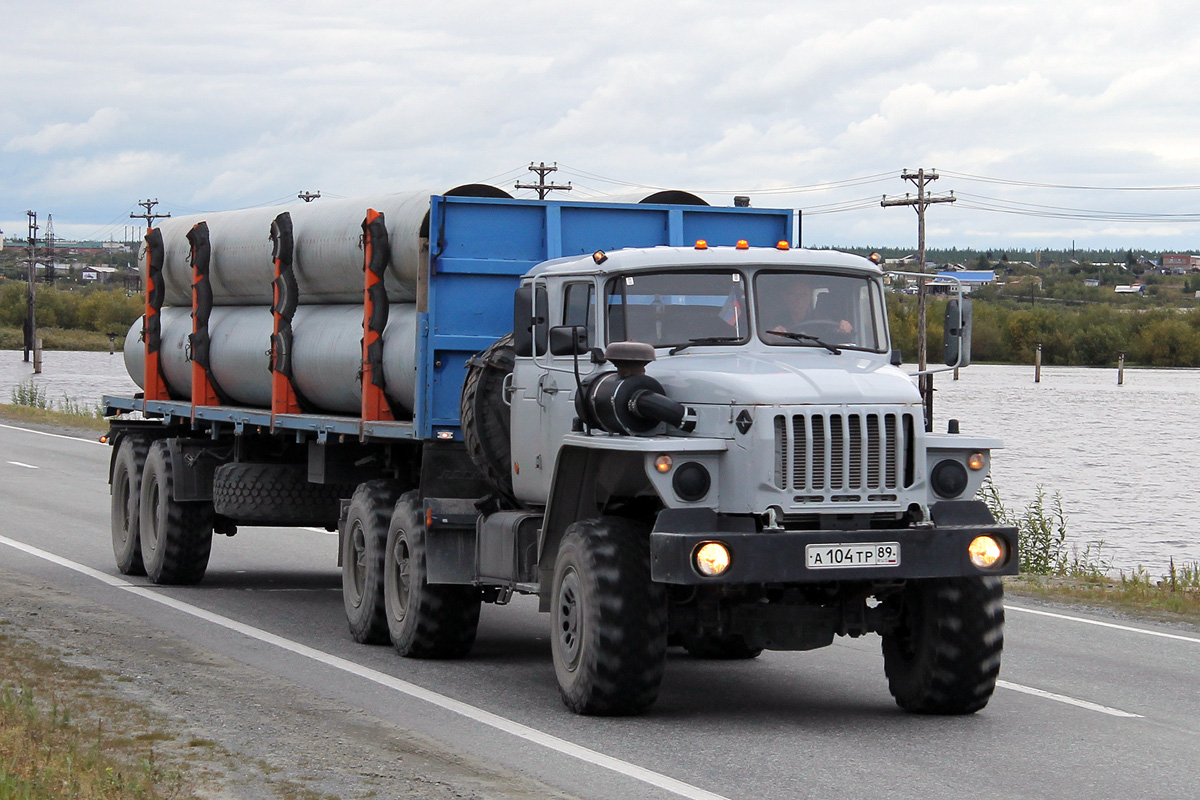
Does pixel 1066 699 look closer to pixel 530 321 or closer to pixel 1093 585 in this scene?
pixel 530 321

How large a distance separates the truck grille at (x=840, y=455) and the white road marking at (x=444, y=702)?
168 cm

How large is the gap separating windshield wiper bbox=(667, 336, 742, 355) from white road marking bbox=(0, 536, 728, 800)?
2252 millimetres

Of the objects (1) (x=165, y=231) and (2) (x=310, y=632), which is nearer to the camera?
(2) (x=310, y=632)

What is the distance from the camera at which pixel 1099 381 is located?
109438 mm

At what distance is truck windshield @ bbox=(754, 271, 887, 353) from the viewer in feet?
32.6

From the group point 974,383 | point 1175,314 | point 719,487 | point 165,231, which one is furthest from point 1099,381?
point 719,487

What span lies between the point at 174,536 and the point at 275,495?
4.65ft

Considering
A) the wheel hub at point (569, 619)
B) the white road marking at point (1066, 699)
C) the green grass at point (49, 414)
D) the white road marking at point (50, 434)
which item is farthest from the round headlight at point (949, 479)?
the green grass at point (49, 414)

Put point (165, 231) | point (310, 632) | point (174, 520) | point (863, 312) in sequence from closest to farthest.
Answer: point (863, 312) → point (310, 632) → point (174, 520) → point (165, 231)

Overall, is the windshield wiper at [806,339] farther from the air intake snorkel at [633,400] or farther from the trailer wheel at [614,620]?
the trailer wheel at [614,620]

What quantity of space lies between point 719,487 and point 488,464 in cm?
259

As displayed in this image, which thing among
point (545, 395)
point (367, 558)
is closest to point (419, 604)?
point (367, 558)

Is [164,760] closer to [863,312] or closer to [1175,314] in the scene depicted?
[863,312]

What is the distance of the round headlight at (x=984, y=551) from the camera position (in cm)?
914
